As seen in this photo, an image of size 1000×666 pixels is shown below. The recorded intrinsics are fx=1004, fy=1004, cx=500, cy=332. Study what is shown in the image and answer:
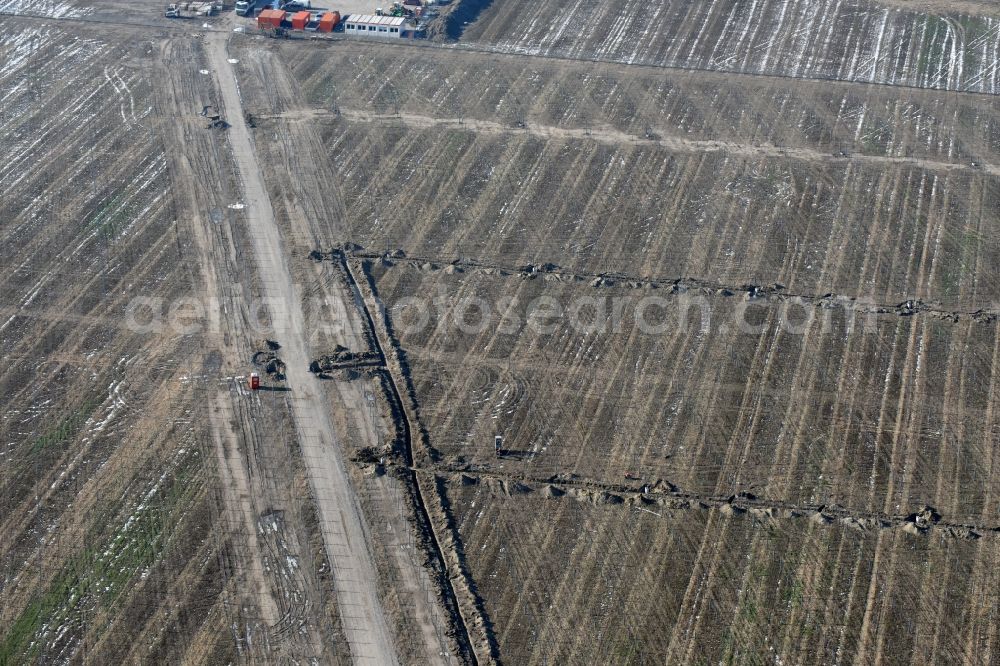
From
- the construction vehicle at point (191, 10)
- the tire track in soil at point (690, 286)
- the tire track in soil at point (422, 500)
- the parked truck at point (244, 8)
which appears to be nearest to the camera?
the tire track in soil at point (422, 500)

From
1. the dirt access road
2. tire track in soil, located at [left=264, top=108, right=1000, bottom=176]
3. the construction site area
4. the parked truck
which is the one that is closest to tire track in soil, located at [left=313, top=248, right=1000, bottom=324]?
the construction site area

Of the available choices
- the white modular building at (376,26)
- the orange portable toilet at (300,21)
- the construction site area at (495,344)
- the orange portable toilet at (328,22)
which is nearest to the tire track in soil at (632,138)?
the construction site area at (495,344)

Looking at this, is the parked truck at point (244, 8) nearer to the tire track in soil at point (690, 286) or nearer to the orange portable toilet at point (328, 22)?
the orange portable toilet at point (328, 22)

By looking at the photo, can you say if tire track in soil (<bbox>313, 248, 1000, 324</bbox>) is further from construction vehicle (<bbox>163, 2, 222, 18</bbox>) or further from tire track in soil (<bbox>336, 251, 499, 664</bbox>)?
construction vehicle (<bbox>163, 2, 222, 18</bbox>)

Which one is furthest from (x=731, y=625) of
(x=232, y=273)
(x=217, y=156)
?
(x=217, y=156)

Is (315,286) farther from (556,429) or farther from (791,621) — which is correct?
(791,621)

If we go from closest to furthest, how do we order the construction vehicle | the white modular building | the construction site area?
the construction site area < the white modular building < the construction vehicle
